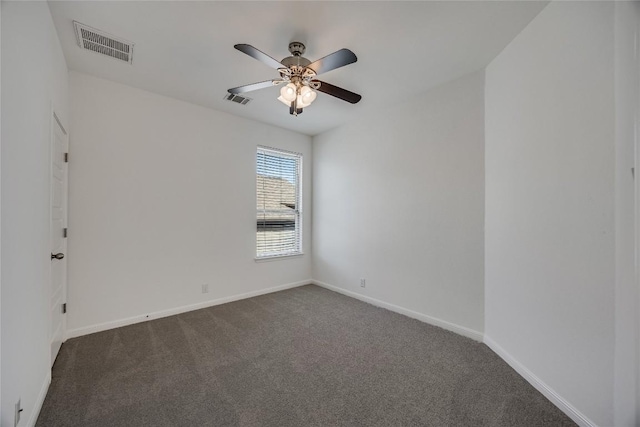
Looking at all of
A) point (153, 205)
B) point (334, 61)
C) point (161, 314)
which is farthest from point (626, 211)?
point (161, 314)

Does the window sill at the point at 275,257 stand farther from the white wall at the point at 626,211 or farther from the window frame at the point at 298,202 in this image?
the white wall at the point at 626,211

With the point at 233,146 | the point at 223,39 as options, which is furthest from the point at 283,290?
the point at 223,39

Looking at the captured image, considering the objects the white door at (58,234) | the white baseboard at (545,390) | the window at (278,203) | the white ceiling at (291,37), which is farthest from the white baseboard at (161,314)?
the white baseboard at (545,390)

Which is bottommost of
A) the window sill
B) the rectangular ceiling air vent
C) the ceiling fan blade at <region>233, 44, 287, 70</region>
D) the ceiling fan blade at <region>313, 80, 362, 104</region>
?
the window sill

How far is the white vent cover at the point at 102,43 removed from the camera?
2.05m

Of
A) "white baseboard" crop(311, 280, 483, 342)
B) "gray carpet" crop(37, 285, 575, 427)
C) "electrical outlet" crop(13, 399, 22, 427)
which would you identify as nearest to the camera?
"electrical outlet" crop(13, 399, 22, 427)

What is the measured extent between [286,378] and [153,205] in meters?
2.45

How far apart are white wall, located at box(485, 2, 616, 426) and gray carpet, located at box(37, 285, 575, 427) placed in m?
0.32

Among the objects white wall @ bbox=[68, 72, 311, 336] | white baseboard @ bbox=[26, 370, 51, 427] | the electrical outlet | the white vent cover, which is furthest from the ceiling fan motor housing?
white baseboard @ bbox=[26, 370, 51, 427]

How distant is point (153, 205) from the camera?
122 inches

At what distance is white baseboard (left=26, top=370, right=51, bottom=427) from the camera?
1.53 meters

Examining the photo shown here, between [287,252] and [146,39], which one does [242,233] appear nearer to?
[287,252]

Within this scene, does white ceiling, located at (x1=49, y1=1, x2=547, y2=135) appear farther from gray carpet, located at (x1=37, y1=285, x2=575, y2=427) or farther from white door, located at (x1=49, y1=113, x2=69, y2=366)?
gray carpet, located at (x1=37, y1=285, x2=575, y2=427)

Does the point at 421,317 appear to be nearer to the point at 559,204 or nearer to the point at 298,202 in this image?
the point at 559,204
